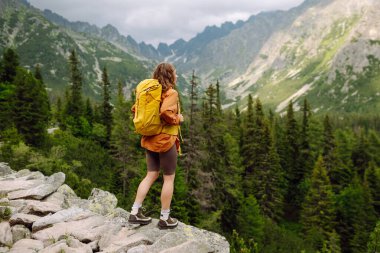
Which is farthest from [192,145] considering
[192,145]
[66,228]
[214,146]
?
[66,228]

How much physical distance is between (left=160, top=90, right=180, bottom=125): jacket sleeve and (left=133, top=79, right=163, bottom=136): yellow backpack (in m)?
0.17

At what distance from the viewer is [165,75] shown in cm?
850

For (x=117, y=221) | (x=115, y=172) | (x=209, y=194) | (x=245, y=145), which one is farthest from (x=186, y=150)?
(x=117, y=221)

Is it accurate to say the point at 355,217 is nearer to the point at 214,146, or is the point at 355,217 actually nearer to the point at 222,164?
the point at 222,164

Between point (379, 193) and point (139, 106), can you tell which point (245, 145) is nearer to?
point (379, 193)

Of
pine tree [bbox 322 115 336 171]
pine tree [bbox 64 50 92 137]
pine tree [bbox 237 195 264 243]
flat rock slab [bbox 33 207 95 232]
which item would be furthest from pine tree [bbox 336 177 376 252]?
flat rock slab [bbox 33 207 95 232]

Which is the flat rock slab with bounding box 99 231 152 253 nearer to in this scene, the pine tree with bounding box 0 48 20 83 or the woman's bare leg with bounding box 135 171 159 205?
the woman's bare leg with bounding box 135 171 159 205

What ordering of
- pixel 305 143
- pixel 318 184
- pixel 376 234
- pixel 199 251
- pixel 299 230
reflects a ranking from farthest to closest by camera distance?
pixel 305 143, pixel 299 230, pixel 318 184, pixel 376 234, pixel 199 251

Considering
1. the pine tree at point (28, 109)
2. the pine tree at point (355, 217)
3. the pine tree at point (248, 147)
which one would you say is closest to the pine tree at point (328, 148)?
the pine tree at point (355, 217)

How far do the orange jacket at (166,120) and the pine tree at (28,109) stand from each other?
1497 inches

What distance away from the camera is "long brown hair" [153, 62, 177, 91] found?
27.7 ft

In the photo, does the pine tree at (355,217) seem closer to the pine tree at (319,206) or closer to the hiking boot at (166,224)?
the pine tree at (319,206)

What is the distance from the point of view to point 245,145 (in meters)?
54.2

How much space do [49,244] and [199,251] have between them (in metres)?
3.40
